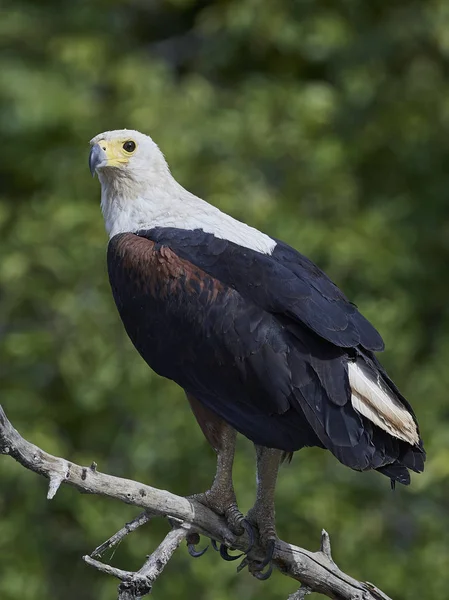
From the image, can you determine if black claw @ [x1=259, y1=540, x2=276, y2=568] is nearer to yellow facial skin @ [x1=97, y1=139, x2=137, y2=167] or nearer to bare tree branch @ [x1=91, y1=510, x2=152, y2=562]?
bare tree branch @ [x1=91, y1=510, x2=152, y2=562]

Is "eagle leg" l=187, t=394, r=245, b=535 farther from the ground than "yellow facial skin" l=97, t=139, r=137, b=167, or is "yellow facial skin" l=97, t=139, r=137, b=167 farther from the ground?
"yellow facial skin" l=97, t=139, r=137, b=167

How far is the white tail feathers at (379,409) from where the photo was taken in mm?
4582

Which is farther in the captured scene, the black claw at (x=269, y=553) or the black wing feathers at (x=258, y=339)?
the black claw at (x=269, y=553)

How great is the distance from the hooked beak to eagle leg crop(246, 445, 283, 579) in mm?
1535

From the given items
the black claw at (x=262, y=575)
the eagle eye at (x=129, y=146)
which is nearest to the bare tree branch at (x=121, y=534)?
the black claw at (x=262, y=575)

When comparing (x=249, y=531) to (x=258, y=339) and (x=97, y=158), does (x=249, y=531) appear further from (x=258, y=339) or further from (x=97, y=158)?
(x=97, y=158)

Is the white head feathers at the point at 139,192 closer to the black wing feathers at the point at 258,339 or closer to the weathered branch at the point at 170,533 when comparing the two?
the black wing feathers at the point at 258,339

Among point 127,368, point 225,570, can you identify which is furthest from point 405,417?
point 127,368

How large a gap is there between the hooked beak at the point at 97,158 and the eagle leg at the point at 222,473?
48.0 inches

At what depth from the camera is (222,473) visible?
16.6 ft

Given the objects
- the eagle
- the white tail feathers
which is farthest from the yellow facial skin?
the white tail feathers

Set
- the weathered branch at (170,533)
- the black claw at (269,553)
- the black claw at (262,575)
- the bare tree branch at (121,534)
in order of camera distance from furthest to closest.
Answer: the black claw at (262,575), the black claw at (269,553), the bare tree branch at (121,534), the weathered branch at (170,533)

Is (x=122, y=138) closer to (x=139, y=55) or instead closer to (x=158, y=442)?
(x=158, y=442)

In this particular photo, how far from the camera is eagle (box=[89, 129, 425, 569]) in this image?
4.59m
